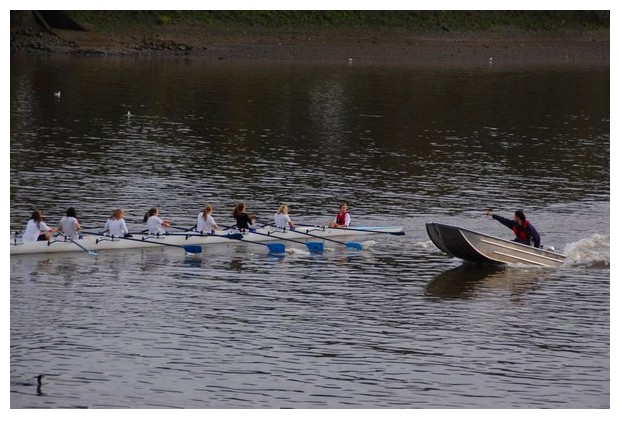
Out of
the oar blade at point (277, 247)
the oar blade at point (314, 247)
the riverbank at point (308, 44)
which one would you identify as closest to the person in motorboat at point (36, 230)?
the oar blade at point (277, 247)

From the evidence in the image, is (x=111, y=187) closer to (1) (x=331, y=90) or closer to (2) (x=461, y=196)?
(2) (x=461, y=196)

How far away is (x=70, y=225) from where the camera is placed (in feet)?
130

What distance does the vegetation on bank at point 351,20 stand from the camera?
103 m

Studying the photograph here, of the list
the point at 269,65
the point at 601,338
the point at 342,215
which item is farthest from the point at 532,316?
the point at 269,65

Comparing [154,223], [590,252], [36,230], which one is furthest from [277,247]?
[590,252]

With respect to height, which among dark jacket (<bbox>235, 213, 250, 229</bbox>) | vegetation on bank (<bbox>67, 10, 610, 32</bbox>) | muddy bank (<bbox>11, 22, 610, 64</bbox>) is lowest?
dark jacket (<bbox>235, 213, 250, 229</bbox>)

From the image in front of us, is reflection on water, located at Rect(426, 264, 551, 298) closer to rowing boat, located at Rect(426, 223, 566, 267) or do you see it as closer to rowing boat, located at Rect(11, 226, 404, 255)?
rowing boat, located at Rect(426, 223, 566, 267)

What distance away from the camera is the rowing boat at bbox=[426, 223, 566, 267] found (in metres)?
39.5

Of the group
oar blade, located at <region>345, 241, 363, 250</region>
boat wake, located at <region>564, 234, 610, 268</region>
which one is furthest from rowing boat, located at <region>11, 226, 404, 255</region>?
boat wake, located at <region>564, 234, 610, 268</region>

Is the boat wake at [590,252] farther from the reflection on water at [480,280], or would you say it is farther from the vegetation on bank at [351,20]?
the vegetation on bank at [351,20]

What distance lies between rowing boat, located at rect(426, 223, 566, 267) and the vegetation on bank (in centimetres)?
6672

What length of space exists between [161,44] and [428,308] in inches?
2793

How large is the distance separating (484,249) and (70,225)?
1310 centimetres

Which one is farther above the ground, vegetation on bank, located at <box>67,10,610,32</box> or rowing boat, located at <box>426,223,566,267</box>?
vegetation on bank, located at <box>67,10,610,32</box>
